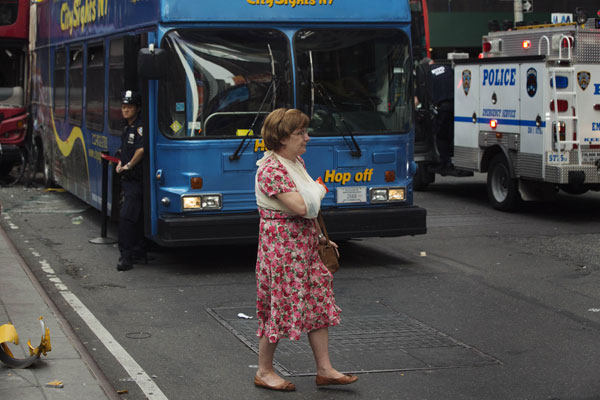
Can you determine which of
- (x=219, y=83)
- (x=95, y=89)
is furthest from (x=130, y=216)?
(x=95, y=89)

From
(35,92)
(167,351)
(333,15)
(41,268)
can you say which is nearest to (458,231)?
(333,15)

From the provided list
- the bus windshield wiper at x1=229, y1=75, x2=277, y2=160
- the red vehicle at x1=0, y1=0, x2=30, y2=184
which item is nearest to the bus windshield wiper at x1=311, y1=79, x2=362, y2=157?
the bus windshield wiper at x1=229, y1=75, x2=277, y2=160

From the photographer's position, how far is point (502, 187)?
15.4 meters

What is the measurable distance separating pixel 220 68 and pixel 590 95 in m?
6.28

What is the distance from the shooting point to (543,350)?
7199mm

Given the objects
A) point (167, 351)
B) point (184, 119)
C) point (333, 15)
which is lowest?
point (167, 351)

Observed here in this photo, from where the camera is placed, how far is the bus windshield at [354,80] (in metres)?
10.2

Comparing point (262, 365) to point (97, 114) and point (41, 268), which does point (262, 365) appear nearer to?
point (41, 268)

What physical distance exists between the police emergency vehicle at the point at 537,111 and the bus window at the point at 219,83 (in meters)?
5.22

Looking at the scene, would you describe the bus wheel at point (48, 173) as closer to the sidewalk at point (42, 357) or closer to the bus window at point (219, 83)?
the bus window at point (219, 83)

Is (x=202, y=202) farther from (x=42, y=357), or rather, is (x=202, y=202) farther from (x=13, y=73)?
(x=13, y=73)

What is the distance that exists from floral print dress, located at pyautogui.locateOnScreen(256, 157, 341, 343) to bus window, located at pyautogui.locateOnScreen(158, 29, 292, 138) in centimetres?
382

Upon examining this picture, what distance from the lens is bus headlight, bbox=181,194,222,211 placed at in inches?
388

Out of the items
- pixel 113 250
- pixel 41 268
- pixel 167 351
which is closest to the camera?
pixel 167 351
